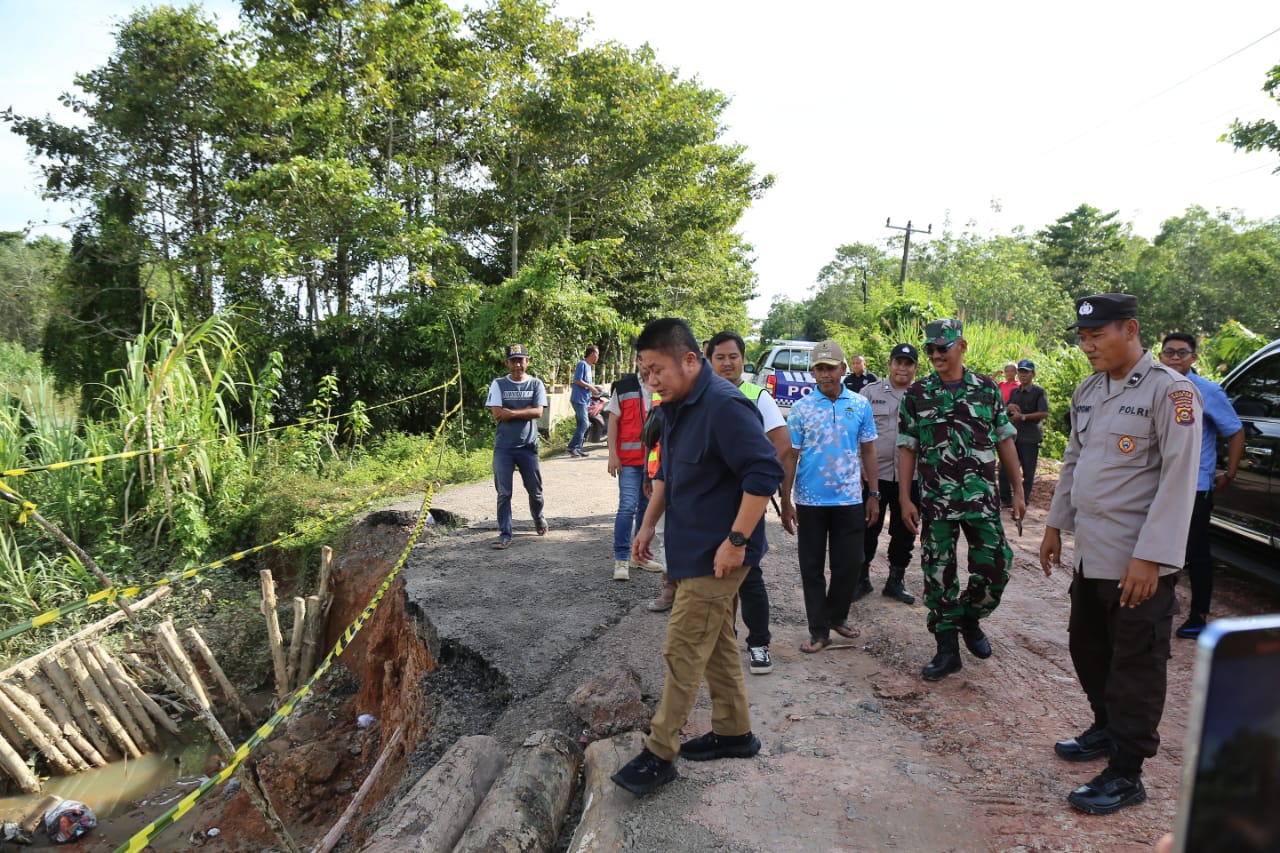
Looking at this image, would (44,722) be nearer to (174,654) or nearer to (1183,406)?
(174,654)

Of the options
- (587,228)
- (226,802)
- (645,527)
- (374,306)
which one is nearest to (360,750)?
(226,802)

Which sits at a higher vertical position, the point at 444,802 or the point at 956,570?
the point at 956,570

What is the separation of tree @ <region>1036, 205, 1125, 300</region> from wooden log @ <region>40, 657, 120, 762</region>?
2026 inches

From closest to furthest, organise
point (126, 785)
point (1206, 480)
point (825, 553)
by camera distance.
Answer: point (825, 553), point (1206, 480), point (126, 785)

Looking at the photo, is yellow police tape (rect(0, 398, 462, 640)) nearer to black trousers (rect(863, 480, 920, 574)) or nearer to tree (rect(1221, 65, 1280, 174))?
black trousers (rect(863, 480, 920, 574))

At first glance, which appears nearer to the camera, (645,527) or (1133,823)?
(1133,823)

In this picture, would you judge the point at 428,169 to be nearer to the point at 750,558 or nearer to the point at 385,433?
the point at 385,433

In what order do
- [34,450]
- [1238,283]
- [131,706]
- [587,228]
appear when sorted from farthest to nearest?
[1238,283] → [587,228] → [34,450] → [131,706]

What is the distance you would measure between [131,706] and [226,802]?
1.31 m

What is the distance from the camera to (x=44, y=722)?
5.62 metres

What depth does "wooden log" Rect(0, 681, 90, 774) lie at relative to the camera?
5.48 meters

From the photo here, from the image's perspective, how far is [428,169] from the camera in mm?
14812

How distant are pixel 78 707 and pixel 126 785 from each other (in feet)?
2.41

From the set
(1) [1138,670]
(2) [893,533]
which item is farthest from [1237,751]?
(2) [893,533]
